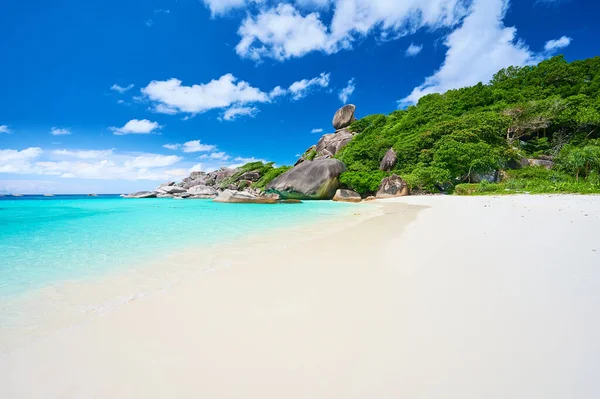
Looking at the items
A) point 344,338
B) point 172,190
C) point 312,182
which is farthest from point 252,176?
point 344,338

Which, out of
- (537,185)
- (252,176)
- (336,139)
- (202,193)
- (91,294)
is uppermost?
(336,139)

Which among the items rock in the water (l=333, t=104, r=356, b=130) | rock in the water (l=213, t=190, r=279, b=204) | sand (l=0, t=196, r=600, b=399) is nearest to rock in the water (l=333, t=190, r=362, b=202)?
rock in the water (l=213, t=190, r=279, b=204)

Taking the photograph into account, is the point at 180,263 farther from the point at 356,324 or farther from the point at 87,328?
the point at 356,324

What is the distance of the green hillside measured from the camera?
1736 cm

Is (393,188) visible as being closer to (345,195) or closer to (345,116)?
(345,195)

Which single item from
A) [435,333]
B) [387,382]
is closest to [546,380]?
[435,333]

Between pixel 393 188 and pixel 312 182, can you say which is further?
pixel 312 182

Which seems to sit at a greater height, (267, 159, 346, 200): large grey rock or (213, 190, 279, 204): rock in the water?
(267, 159, 346, 200): large grey rock

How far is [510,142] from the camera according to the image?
872 inches

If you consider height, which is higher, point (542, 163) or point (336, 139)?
point (336, 139)

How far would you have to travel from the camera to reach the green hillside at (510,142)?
683 inches

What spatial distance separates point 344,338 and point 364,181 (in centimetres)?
2188

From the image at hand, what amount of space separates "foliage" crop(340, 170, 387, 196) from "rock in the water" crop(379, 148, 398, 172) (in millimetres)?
2076

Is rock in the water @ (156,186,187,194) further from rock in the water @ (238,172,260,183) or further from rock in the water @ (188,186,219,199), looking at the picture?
rock in the water @ (238,172,260,183)
